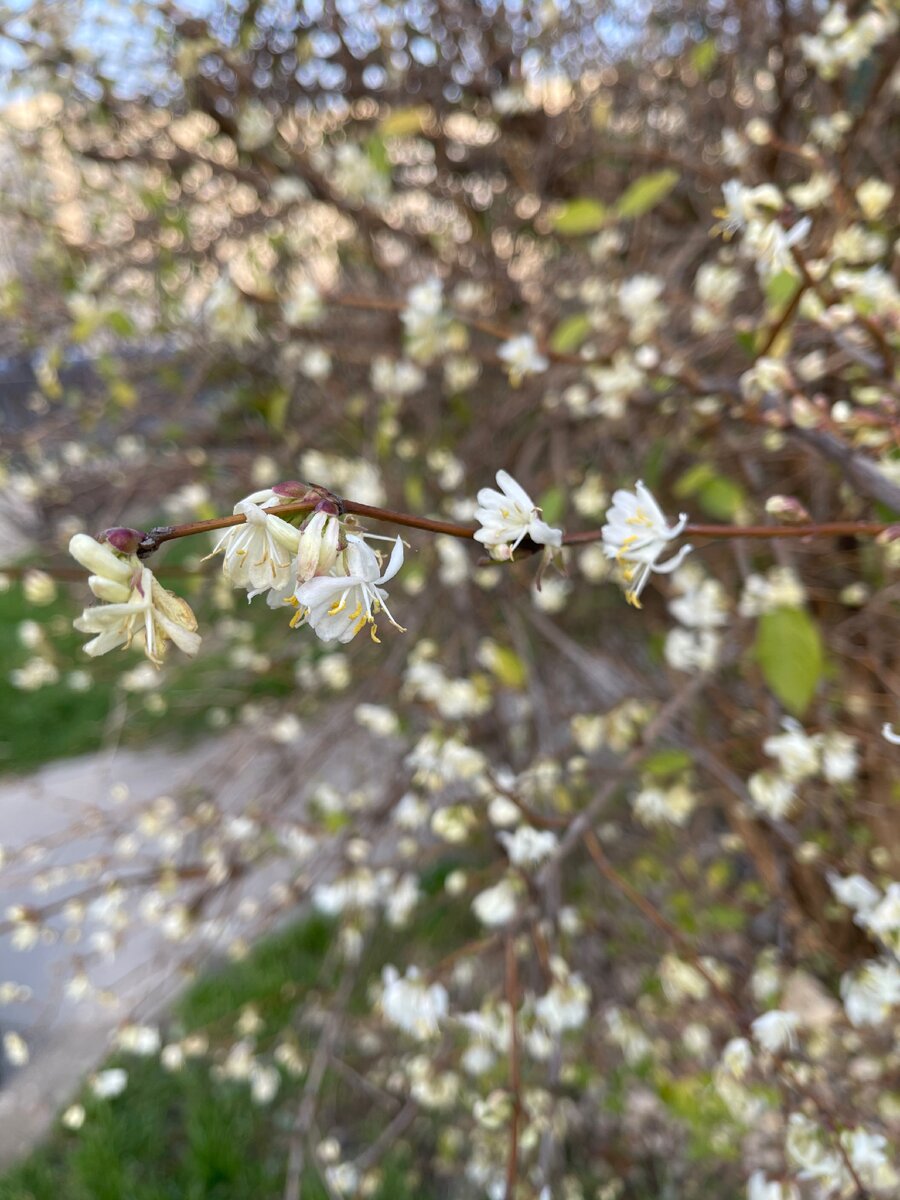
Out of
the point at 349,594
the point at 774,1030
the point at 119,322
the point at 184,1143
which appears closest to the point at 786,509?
the point at 349,594

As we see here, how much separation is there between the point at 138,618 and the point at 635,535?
36 centimetres

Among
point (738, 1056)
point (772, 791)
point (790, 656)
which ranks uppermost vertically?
point (790, 656)

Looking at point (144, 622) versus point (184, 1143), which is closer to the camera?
point (144, 622)

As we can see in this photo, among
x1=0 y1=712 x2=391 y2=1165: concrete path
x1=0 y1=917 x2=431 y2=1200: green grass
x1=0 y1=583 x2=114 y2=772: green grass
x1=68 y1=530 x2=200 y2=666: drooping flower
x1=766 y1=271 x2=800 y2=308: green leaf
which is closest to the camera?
x1=68 y1=530 x2=200 y2=666: drooping flower

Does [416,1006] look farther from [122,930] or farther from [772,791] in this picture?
[122,930]

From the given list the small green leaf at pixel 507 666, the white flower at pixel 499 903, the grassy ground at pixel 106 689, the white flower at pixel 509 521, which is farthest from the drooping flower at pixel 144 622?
the grassy ground at pixel 106 689

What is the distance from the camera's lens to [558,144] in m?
1.96

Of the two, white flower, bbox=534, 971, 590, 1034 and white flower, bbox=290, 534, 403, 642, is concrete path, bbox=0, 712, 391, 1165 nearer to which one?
white flower, bbox=534, 971, 590, 1034

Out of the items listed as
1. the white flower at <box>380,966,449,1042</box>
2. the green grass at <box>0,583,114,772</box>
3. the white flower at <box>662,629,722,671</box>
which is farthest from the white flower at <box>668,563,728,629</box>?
the green grass at <box>0,583,114,772</box>

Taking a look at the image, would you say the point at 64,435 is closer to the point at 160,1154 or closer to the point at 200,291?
the point at 200,291

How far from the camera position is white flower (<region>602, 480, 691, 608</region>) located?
0.58 m

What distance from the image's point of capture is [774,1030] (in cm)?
86

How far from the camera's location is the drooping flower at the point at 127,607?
16.1 inches

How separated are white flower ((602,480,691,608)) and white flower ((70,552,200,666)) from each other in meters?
0.31
